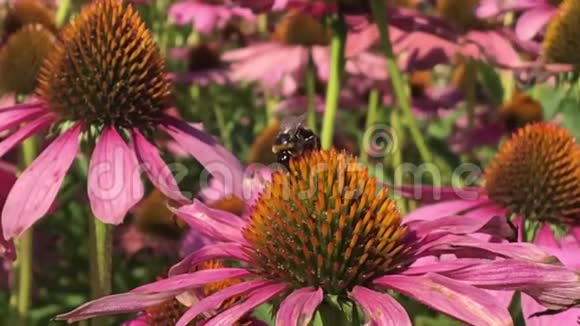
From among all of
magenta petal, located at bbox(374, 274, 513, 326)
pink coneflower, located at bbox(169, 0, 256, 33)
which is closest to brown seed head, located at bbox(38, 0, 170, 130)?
magenta petal, located at bbox(374, 274, 513, 326)

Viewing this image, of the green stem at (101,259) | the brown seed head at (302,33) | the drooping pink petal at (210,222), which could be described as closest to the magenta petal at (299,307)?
the drooping pink petal at (210,222)

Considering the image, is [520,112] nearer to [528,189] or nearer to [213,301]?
[528,189]

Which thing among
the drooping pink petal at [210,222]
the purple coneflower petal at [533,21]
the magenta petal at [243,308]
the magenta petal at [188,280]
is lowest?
the magenta petal at [243,308]

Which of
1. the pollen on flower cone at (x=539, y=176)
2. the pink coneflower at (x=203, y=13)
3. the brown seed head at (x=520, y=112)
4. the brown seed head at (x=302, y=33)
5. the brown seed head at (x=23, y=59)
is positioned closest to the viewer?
the pollen on flower cone at (x=539, y=176)

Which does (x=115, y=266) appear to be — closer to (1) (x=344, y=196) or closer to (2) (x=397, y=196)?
(2) (x=397, y=196)

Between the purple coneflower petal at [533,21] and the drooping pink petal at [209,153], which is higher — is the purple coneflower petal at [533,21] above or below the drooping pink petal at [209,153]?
above

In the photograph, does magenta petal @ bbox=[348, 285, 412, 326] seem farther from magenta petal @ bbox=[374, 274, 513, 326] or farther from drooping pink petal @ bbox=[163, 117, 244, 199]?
drooping pink petal @ bbox=[163, 117, 244, 199]

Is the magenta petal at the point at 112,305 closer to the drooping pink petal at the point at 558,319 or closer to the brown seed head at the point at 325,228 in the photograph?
the brown seed head at the point at 325,228
